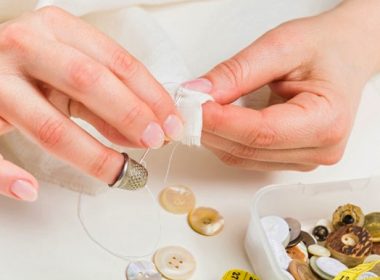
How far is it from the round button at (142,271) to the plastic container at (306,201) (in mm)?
97

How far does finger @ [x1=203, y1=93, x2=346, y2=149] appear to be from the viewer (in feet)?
2.04

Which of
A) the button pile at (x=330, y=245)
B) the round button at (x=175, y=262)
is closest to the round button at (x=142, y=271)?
the round button at (x=175, y=262)

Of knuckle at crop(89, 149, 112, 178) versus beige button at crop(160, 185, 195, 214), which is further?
beige button at crop(160, 185, 195, 214)

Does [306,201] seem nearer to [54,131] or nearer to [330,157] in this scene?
[330,157]

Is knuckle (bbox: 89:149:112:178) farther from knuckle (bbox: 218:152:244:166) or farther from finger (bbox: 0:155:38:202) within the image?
knuckle (bbox: 218:152:244:166)

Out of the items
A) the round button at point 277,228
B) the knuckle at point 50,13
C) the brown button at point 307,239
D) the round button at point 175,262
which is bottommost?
the brown button at point 307,239

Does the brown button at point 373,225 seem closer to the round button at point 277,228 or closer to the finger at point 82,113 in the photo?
the round button at point 277,228

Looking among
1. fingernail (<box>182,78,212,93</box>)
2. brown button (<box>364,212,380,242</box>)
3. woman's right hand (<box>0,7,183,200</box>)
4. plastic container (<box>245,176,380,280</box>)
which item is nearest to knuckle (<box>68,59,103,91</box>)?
woman's right hand (<box>0,7,183,200</box>)

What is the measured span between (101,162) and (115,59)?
0.09m

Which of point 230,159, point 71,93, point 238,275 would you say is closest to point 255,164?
point 230,159

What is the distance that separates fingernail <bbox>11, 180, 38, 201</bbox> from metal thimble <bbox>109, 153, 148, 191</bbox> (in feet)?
0.23

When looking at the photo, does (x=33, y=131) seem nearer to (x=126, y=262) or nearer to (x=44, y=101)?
(x=44, y=101)

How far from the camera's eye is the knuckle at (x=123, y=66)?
22.5 inches

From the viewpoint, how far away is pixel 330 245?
0.68 metres
